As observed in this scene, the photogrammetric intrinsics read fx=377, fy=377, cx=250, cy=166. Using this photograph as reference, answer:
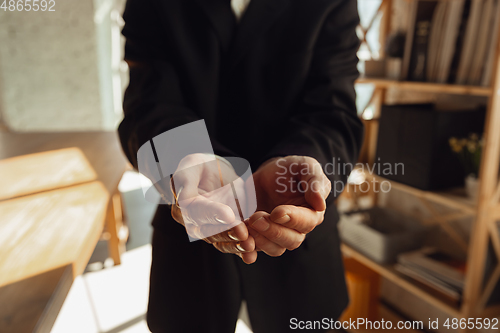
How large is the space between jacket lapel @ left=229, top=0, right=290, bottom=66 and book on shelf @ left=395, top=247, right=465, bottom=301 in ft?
3.47

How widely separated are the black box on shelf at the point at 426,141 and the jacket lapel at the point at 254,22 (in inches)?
30.9

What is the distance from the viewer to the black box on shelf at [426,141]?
1.18m

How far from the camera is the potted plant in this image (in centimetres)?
114

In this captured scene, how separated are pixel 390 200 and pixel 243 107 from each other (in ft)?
4.26

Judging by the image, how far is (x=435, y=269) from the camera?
128 centimetres

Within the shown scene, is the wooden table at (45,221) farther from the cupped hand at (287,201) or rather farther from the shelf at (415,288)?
the shelf at (415,288)

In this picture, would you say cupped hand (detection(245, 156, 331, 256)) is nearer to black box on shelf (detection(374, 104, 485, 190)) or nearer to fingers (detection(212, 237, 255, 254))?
fingers (detection(212, 237, 255, 254))

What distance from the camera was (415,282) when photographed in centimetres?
131

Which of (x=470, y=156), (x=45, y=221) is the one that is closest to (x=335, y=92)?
(x=45, y=221)

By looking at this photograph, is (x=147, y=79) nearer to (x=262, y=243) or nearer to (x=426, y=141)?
(x=262, y=243)

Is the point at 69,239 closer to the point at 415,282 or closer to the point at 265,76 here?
the point at 265,76

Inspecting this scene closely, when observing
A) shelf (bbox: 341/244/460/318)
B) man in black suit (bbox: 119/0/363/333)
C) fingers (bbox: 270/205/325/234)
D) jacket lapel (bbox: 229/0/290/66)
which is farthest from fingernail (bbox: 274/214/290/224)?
shelf (bbox: 341/244/460/318)

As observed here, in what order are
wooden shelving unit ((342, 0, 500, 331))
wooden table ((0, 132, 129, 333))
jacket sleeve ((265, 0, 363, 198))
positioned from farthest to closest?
1. wooden shelving unit ((342, 0, 500, 331))
2. jacket sleeve ((265, 0, 363, 198))
3. wooden table ((0, 132, 129, 333))

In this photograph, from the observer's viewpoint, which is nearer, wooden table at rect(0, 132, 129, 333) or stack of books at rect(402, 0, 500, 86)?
wooden table at rect(0, 132, 129, 333)
